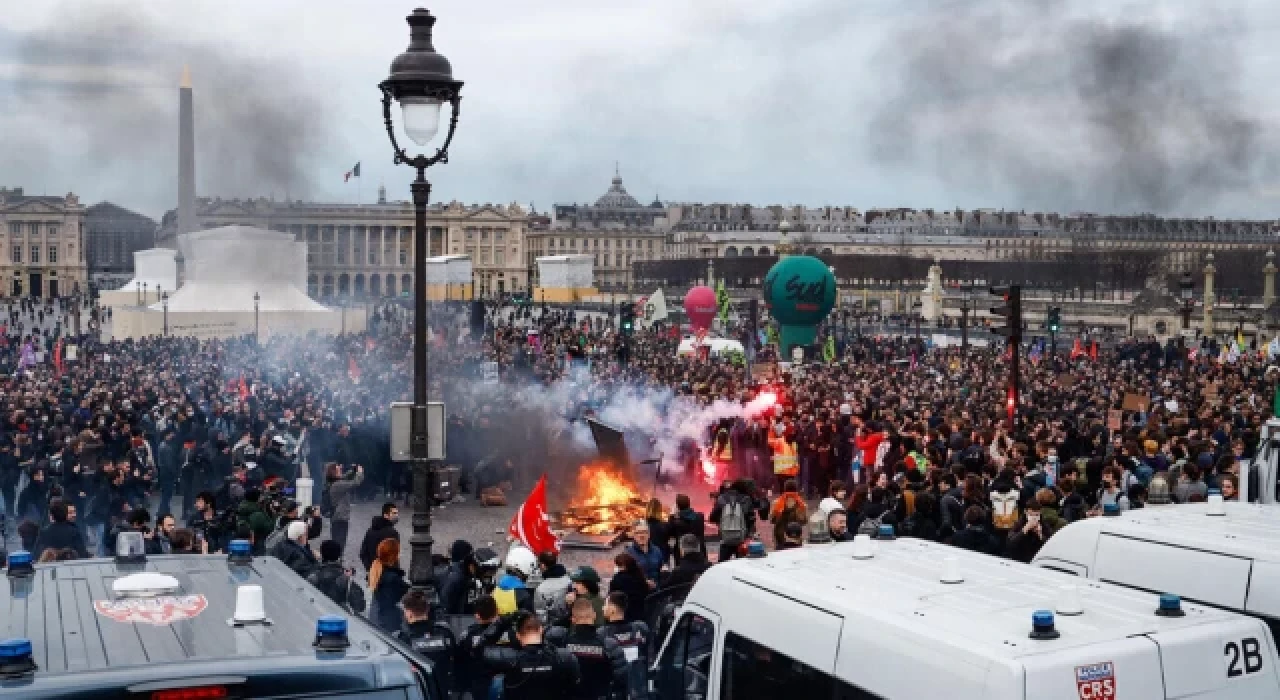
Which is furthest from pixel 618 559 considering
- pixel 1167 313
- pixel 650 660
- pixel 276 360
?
pixel 1167 313

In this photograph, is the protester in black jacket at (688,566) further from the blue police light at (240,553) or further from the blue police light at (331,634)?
the blue police light at (331,634)

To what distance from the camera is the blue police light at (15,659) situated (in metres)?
3.33

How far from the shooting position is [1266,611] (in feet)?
20.1

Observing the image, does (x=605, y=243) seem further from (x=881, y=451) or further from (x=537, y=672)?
(x=537, y=672)

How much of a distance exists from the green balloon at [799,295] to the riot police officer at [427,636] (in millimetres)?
32357

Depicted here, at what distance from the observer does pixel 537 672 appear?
21.7 ft

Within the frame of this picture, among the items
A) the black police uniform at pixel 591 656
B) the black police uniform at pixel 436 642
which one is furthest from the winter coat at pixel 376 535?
the black police uniform at pixel 591 656

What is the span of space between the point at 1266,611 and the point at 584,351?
33.6 m

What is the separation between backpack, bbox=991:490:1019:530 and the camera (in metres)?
10.6

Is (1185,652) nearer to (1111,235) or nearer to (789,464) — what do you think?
(789,464)

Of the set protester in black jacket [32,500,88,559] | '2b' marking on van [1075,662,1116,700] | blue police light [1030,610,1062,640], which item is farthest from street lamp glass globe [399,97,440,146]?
'2b' marking on van [1075,662,1116,700]

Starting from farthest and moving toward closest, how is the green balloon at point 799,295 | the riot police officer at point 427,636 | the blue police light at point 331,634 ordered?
the green balloon at point 799,295 < the riot police officer at point 427,636 < the blue police light at point 331,634

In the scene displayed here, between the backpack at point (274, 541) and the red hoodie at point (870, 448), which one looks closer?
the backpack at point (274, 541)

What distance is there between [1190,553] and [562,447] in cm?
1229
